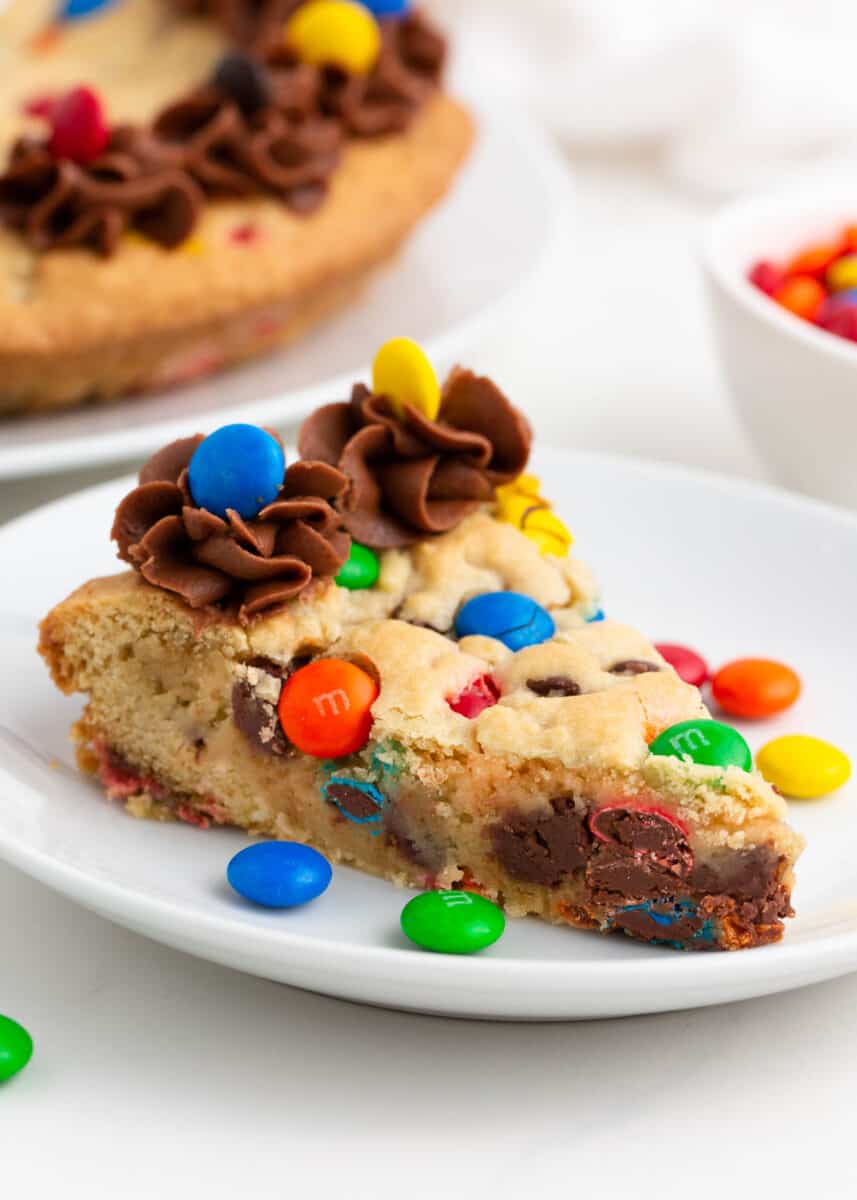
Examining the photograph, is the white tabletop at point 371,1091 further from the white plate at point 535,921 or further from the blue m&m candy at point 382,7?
the blue m&m candy at point 382,7

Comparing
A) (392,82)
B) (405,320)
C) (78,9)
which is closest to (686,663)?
(405,320)

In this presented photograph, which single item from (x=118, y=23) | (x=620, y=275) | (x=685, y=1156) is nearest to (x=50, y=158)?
(x=118, y=23)

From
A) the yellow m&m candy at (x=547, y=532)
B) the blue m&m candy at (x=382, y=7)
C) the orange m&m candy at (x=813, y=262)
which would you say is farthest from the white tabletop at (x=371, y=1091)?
the blue m&m candy at (x=382, y=7)

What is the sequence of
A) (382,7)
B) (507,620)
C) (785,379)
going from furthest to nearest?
1. (382,7)
2. (785,379)
3. (507,620)

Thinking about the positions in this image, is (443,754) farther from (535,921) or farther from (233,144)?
(233,144)

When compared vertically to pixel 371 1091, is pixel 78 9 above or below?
above

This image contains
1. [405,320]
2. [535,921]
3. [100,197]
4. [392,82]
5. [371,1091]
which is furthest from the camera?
[392,82]

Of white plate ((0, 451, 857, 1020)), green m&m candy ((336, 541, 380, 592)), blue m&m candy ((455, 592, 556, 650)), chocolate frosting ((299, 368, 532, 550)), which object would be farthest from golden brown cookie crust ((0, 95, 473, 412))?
blue m&m candy ((455, 592, 556, 650))
